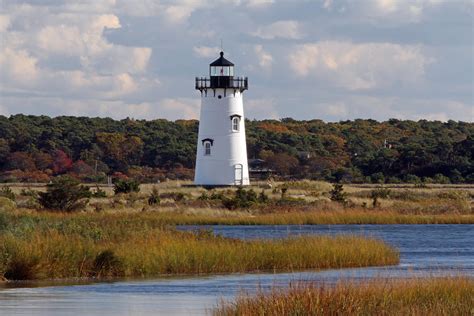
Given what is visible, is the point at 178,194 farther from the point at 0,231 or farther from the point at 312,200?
the point at 0,231

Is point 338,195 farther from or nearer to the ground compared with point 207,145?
nearer to the ground

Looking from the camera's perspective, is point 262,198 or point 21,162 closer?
point 262,198

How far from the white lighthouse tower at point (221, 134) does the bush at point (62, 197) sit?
19652 mm

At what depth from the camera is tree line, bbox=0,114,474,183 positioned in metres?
91.1

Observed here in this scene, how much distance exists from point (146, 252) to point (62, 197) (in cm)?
1987

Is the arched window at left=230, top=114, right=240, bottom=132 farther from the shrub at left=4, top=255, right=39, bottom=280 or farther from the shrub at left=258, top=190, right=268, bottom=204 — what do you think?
the shrub at left=4, top=255, right=39, bottom=280


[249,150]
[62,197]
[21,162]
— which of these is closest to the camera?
[62,197]

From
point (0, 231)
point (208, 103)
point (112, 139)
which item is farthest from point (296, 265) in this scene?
point (112, 139)

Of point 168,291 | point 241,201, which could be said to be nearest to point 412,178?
point 241,201

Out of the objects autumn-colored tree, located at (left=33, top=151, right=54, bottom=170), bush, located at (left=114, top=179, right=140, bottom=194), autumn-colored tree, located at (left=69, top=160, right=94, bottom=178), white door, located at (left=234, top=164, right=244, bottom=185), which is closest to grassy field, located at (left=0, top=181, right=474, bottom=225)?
bush, located at (left=114, top=179, right=140, bottom=194)

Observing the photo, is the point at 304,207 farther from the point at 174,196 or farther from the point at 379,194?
the point at 174,196

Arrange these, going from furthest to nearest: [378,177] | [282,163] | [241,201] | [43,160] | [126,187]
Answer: [43,160]
[282,163]
[378,177]
[126,187]
[241,201]

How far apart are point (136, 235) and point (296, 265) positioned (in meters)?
4.14

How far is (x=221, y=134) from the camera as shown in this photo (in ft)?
233
